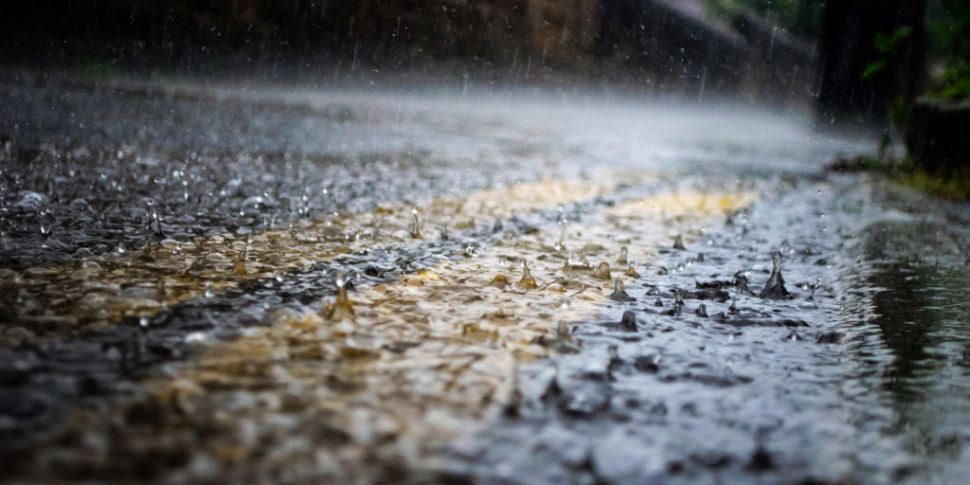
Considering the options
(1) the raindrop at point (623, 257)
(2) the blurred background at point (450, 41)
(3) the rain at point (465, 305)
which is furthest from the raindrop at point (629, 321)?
(2) the blurred background at point (450, 41)

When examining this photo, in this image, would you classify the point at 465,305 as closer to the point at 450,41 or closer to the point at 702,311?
the point at 702,311

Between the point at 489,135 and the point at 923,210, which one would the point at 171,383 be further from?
the point at 489,135

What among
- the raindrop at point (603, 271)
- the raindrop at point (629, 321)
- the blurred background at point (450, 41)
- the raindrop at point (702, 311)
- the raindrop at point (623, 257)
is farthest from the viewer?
the blurred background at point (450, 41)

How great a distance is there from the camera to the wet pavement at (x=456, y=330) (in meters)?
1.00

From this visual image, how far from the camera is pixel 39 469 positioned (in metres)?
0.88

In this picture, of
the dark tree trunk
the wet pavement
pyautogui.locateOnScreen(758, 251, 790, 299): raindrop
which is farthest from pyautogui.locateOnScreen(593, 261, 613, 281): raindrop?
the dark tree trunk

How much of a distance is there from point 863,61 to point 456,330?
11.0 meters

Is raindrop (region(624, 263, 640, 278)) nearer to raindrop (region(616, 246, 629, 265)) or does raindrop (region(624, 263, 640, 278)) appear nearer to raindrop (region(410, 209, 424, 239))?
raindrop (region(616, 246, 629, 265))

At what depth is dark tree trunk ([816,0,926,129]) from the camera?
10.6m

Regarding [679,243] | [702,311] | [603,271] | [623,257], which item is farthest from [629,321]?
[679,243]

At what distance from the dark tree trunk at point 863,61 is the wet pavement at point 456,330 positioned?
25.5 ft

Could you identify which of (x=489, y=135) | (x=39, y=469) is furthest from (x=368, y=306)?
(x=489, y=135)

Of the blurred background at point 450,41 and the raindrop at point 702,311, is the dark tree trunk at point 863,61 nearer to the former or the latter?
the blurred background at point 450,41

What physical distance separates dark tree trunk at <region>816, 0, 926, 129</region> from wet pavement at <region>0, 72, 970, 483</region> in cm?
778
